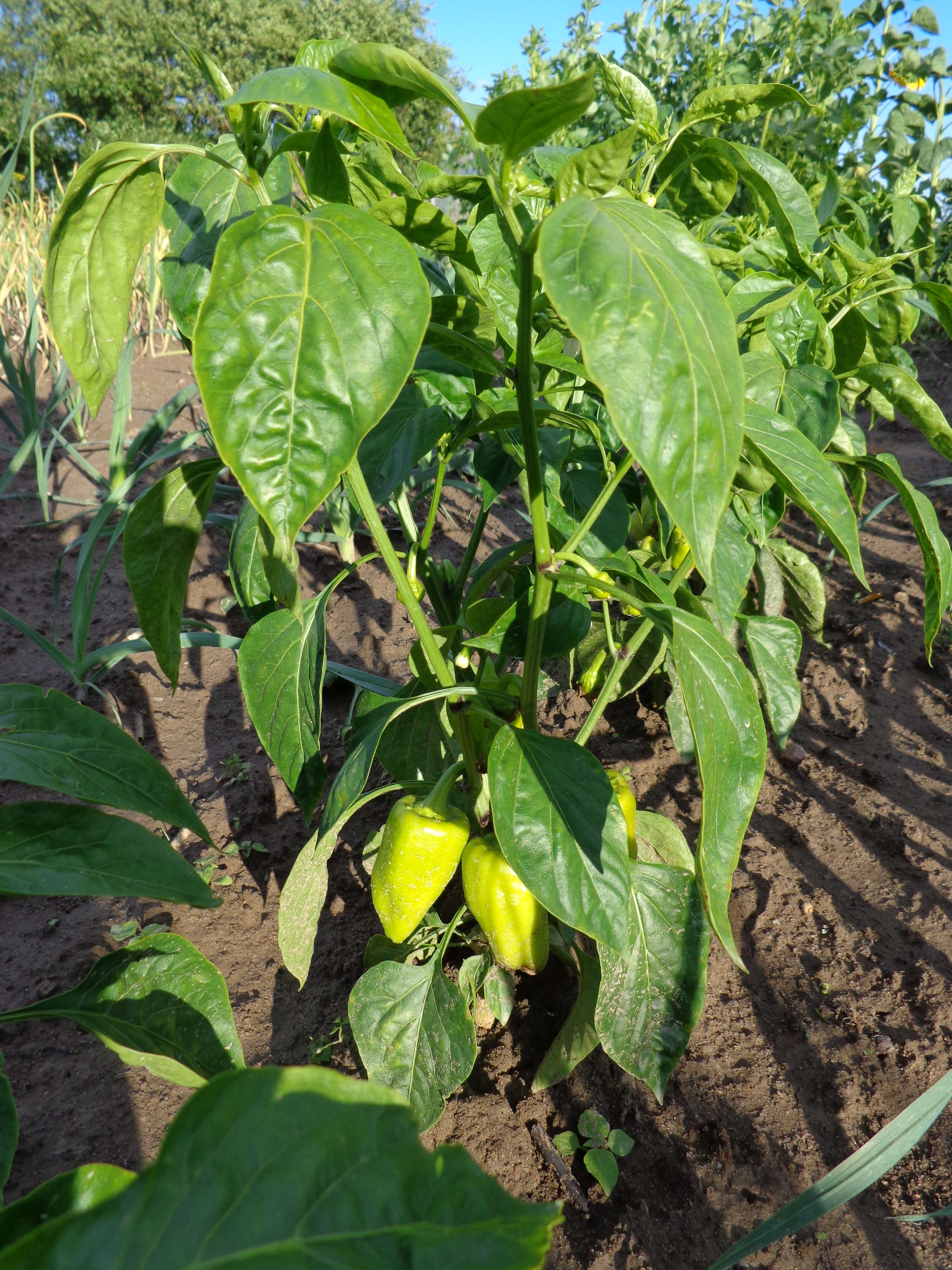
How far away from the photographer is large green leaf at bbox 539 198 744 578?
0.55 metres

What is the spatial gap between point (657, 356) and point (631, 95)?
847mm

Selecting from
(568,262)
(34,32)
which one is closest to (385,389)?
(568,262)

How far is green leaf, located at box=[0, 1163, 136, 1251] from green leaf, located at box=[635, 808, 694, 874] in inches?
43.1

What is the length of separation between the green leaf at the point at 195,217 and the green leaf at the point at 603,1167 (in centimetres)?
136

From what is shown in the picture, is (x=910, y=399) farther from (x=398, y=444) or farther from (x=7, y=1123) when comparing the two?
(x=7, y=1123)

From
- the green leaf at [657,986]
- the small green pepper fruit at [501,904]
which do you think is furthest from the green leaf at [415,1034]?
the green leaf at [657,986]

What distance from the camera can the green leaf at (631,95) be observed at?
1.15 meters

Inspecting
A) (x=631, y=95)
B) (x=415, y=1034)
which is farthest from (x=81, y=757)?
(x=631, y=95)

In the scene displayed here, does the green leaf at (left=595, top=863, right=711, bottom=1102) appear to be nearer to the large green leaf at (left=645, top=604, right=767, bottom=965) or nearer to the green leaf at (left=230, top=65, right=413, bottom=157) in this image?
the large green leaf at (left=645, top=604, right=767, bottom=965)

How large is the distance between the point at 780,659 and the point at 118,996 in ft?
4.06

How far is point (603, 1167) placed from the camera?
1.25m

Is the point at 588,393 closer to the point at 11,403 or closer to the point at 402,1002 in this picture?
the point at 402,1002

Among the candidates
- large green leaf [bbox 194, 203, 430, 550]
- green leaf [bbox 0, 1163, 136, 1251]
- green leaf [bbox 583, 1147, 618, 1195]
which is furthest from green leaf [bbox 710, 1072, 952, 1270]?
large green leaf [bbox 194, 203, 430, 550]

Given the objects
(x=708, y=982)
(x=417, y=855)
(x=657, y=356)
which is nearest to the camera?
(x=657, y=356)
